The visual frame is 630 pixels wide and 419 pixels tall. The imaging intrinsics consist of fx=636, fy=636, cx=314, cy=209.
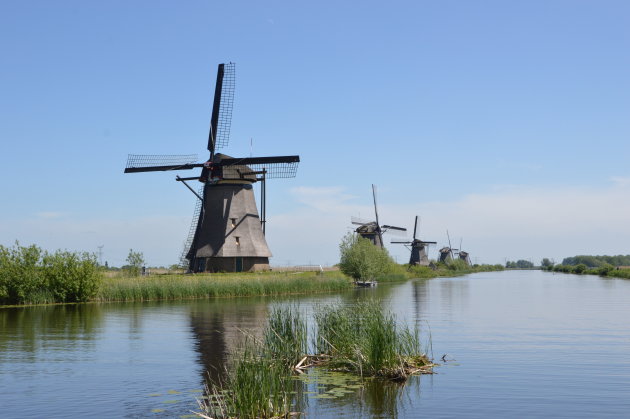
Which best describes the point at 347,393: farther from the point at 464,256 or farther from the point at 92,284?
the point at 464,256

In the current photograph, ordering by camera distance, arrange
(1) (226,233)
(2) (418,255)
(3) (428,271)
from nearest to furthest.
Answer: (1) (226,233)
(3) (428,271)
(2) (418,255)

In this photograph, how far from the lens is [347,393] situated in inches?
496

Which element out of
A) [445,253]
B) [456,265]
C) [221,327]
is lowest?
[221,327]

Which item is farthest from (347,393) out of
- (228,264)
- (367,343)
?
(228,264)

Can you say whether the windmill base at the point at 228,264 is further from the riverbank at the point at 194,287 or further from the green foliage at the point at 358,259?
the green foliage at the point at 358,259

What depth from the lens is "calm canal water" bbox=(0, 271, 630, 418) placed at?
1184cm

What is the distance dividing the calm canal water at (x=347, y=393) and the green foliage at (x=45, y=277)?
202 inches

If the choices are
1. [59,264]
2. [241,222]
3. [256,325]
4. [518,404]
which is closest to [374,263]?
[241,222]

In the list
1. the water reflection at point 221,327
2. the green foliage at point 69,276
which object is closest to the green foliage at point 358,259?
the water reflection at point 221,327

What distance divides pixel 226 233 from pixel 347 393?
122 feet

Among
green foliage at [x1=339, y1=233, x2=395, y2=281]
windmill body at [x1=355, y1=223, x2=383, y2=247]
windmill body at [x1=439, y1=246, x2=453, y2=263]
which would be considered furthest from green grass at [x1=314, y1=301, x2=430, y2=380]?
windmill body at [x1=439, y1=246, x2=453, y2=263]

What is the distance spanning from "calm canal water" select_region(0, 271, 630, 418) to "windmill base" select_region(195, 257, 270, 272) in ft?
63.4

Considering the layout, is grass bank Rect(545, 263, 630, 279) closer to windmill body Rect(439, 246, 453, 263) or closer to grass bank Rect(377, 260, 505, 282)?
grass bank Rect(377, 260, 505, 282)

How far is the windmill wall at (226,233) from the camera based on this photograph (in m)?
49.0
